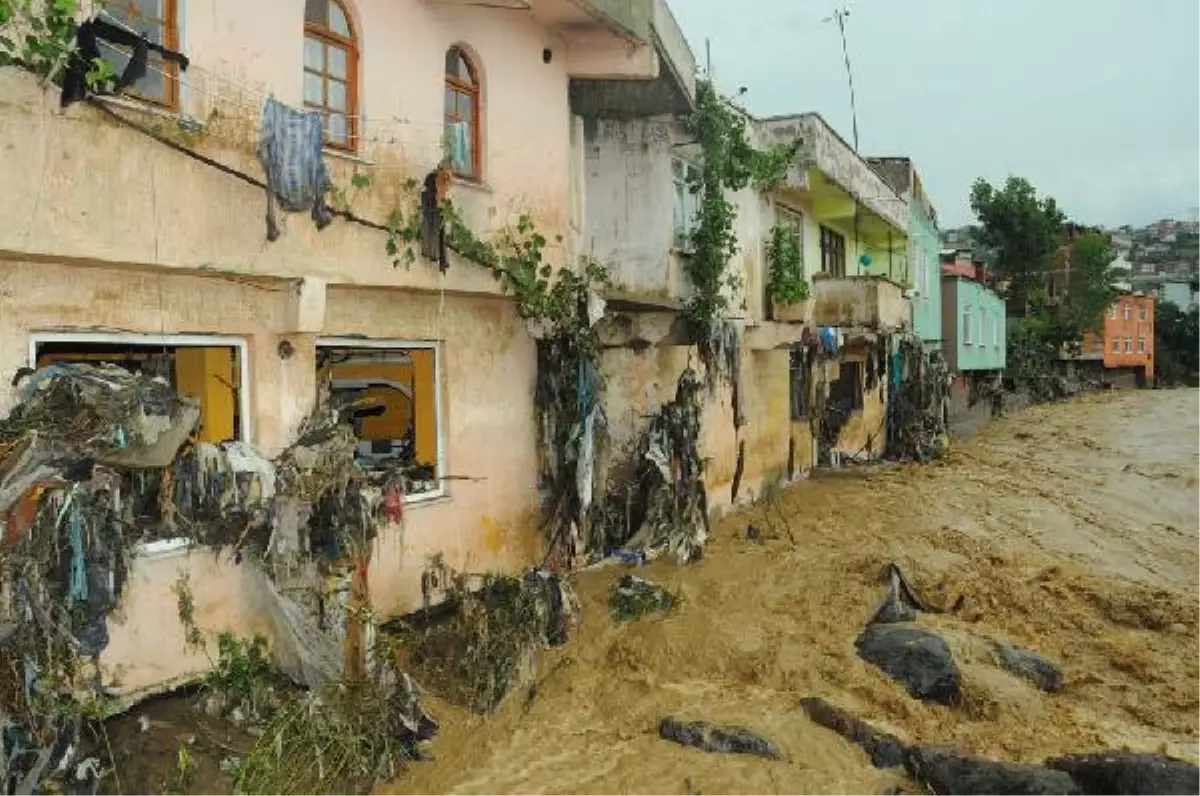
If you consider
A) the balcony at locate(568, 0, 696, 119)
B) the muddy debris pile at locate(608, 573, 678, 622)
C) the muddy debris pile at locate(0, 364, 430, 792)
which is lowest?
the muddy debris pile at locate(608, 573, 678, 622)

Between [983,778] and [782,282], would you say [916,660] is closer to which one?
[983,778]

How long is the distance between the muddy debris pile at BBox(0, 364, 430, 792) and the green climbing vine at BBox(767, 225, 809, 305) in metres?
10.3

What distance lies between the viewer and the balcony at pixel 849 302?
18.5 metres

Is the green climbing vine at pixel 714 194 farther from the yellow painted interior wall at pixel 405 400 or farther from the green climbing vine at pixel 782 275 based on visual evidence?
the yellow painted interior wall at pixel 405 400

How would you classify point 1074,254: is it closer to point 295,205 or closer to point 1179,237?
point 295,205

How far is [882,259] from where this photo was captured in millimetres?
26250

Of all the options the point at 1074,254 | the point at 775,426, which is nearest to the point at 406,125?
the point at 775,426

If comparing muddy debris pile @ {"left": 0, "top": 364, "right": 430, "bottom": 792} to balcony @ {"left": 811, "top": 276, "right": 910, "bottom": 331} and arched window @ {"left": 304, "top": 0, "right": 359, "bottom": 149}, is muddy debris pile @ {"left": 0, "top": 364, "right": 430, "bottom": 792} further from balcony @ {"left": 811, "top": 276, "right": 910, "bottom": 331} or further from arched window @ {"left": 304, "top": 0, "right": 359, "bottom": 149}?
balcony @ {"left": 811, "top": 276, "right": 910, "bottom": 331}

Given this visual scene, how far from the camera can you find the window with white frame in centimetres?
1296

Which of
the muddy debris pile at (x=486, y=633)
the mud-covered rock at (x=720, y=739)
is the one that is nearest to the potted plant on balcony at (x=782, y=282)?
the muddy debris pile at (x=486, y=633)

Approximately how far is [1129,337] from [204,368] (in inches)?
2583

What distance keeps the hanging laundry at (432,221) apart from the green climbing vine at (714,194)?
487cm

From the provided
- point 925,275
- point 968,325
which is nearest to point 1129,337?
point 968,325

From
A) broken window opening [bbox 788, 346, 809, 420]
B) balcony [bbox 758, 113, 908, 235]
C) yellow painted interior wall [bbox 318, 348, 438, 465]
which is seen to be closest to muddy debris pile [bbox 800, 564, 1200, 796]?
yellow painted interior wall [bbox 318, 348, 438, 465]
